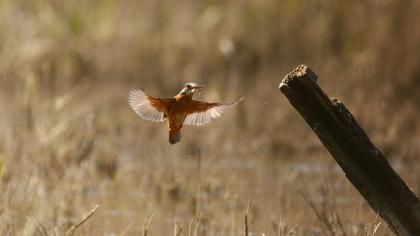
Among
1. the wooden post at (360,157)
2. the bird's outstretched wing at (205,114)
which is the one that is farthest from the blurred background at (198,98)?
the bird's outstretched wing at (205,114)

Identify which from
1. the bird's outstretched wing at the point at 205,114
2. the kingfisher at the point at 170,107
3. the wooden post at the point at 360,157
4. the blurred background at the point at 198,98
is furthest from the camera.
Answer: the blurred background at the point at 198,98

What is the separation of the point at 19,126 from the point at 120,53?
9.98 feet

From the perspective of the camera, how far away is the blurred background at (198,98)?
6.20 m

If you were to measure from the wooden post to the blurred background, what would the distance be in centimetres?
91

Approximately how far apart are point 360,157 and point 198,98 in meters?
4.92

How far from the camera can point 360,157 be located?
3.96m

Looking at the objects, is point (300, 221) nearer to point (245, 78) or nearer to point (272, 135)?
point (272, 135)

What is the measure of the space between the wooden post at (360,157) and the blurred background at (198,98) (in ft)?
3.00

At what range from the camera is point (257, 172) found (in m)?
7.75

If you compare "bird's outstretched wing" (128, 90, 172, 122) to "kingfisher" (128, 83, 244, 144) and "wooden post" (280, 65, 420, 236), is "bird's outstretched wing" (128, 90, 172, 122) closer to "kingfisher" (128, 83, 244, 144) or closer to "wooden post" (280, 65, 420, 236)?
"kingfisher" (128, 83, 244, 144)

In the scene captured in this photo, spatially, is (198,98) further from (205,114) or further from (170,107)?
(170,107)

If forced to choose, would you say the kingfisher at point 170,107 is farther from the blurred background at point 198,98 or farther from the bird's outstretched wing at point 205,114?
the blurred background at point 198,98

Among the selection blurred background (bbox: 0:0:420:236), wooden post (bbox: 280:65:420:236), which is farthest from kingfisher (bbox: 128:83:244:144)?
blurred background (bbox: 0:0:420:236)

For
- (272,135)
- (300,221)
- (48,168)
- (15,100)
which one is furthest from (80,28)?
A: (300,221)
